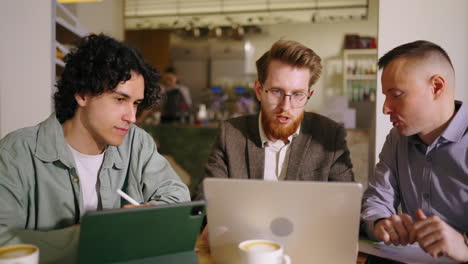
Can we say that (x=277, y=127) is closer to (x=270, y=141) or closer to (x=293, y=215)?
(x=270, y=141)

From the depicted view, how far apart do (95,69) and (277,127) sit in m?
0.74

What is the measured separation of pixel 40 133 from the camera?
1305 millimetres

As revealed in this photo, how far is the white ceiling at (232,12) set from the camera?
619cm

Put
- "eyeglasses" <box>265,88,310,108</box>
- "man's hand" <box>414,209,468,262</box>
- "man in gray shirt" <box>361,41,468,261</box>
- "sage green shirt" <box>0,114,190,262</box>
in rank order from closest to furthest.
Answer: "man's hand" <box>414,209,468,262</box> → "sage green shirt" <box>0,114,190,262</box> → "man in gray shirt" <box>361,41,468,261</box> → "eyeglasses" <box>265,88,310,108</box>

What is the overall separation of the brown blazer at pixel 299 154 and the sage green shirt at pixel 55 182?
26 cm

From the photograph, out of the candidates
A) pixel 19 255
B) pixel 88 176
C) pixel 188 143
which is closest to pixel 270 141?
pixel 88 176

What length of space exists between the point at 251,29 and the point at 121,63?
5.54m

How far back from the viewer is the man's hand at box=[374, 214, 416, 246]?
1.06 meters

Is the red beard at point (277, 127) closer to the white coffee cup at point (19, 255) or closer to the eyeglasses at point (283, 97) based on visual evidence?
the eyeglasses at point (283, 97)

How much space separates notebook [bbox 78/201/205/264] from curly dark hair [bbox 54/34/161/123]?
0.64 m

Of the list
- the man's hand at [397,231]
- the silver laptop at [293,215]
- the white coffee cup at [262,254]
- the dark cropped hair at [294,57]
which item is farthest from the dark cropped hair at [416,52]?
the white coffee cup at [262,254]

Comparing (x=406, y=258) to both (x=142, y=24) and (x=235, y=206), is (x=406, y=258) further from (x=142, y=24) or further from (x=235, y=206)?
(x=142, y=24)

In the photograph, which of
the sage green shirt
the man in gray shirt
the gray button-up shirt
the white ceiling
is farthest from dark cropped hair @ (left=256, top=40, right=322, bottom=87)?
the white ceiling

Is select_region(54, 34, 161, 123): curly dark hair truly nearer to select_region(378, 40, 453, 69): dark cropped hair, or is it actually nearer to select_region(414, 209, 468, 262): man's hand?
select_region(378, 40, 453, 69): dark cropped hair
